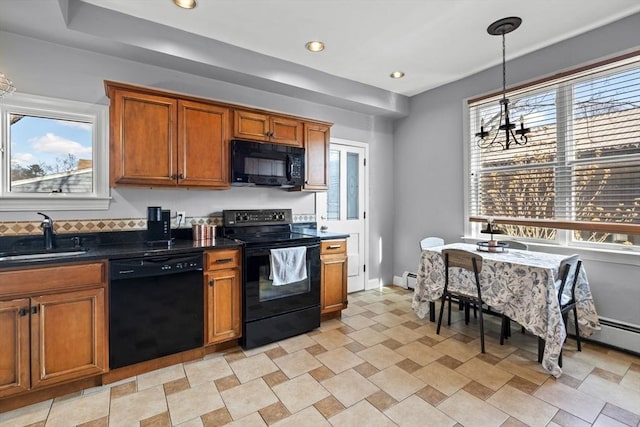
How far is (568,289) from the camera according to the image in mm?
2572

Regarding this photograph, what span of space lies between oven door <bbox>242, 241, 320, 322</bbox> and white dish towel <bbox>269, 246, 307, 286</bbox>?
4 centimetres

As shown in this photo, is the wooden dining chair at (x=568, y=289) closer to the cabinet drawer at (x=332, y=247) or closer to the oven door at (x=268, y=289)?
the cabinet drawer at (x=332, y=247)

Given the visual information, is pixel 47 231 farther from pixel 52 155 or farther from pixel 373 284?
pixel 373 284

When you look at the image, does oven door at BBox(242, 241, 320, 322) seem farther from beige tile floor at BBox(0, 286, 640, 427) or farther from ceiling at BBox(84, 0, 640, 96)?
ceiling at BBox(84, 0, 640, 96)

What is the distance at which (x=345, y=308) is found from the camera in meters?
3.47

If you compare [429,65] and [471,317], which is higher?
[429,65]

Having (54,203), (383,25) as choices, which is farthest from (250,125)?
(54,203)

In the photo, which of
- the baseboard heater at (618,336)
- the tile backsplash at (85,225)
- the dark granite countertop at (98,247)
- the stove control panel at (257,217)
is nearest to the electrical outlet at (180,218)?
the tile backsplash at (85,225)

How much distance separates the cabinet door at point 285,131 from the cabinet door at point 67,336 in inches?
79.1

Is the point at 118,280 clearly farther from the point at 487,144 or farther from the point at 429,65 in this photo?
the point at 487,144

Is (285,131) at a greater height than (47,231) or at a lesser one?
greater

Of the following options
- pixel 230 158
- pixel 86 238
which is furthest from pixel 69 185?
pixel 230 158

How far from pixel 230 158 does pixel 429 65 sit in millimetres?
2417

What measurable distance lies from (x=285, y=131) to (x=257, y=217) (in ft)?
3.19
